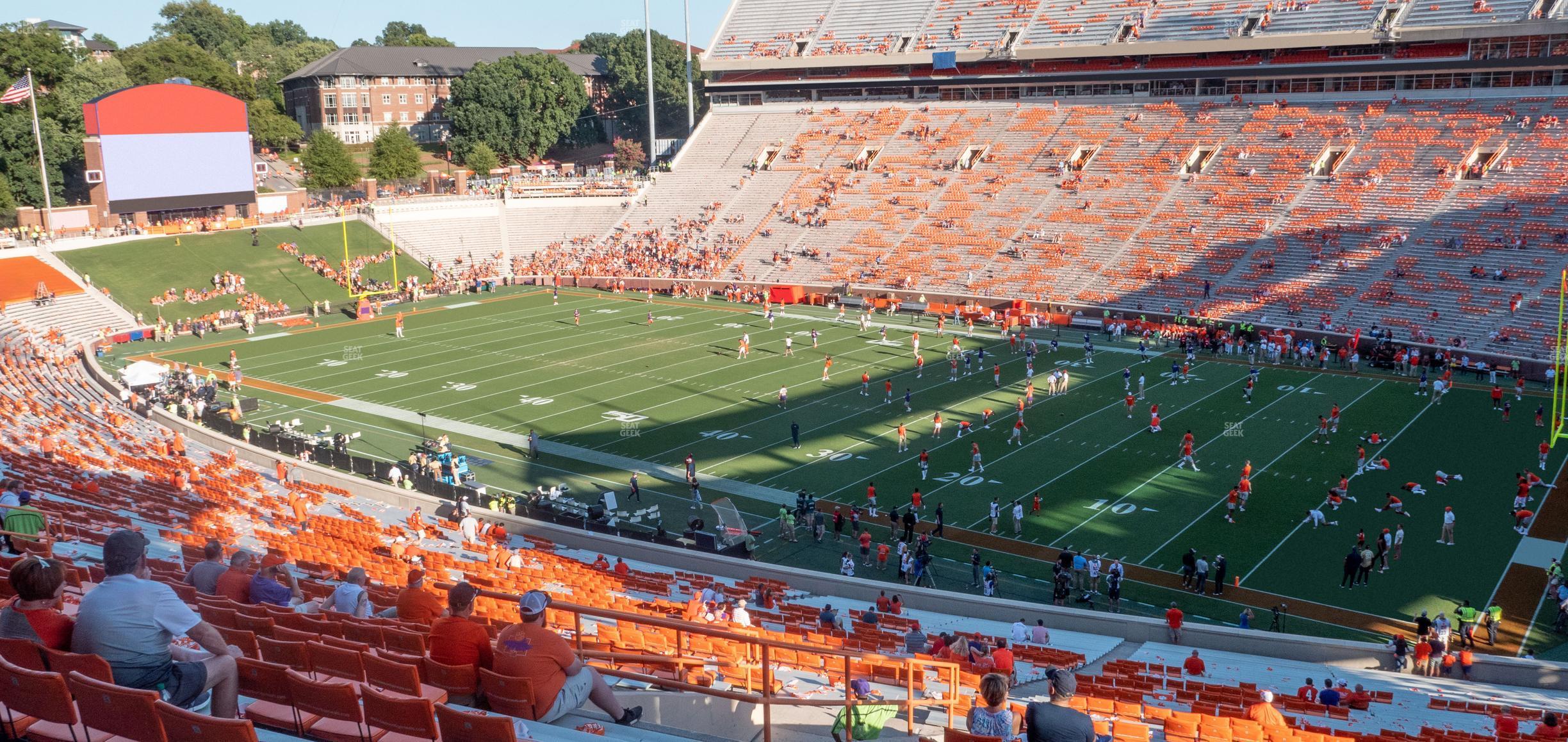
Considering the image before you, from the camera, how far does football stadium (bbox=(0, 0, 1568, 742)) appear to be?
9.13 meters

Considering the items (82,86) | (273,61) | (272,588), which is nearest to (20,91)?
(82,86)

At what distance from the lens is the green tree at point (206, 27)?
118 metres

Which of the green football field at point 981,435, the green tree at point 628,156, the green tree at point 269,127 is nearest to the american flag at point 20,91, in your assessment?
the green football field at point 981,435

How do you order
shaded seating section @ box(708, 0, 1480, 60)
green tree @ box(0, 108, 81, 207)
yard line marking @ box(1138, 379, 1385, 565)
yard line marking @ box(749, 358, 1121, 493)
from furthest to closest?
green tree @ box(0, 108, 81, 207)
shaded seating section @ box(708, 0, 1480, 60)
yard line marking @ box(749, 358, 1121, 493)
yard line marking @ box(1138, 379, 1385, 565)

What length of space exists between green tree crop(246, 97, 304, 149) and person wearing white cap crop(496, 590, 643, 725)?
92530 mm

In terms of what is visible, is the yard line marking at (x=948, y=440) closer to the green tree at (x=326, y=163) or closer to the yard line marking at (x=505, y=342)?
the yard line marking at (x=505, y=342)

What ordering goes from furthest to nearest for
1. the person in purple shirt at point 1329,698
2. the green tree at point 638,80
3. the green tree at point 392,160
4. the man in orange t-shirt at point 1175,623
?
the green tree at point 638,80 → the green tree at point 392,160 → the man in orange t-shirt at point 1175,623 → the person in purple shirt at point 1329,698

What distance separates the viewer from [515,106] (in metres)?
93.8

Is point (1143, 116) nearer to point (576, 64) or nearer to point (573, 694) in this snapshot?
point (573, 694)

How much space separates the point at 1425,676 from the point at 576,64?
4210 inches

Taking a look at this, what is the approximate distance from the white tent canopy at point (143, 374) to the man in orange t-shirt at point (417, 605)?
32398mm

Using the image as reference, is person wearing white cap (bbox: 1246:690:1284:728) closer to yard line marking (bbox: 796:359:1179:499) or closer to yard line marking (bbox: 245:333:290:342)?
yard line marking (bbox: 796:359:1179:499)

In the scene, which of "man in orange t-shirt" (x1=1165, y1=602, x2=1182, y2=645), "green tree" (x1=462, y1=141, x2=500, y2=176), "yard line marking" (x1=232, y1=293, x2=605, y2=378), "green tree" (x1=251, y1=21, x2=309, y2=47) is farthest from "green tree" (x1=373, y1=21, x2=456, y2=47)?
"man in orange t-shirt" (x1=1165, y1=602, x2=1182, y2=645)

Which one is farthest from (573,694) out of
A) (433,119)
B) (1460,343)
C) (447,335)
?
(433,119)
